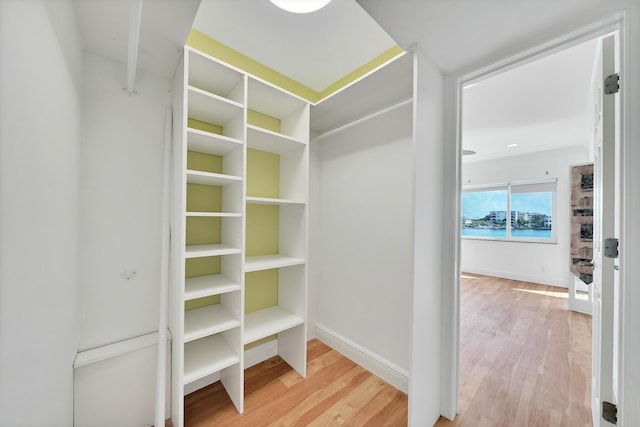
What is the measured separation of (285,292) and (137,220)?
1243 mm

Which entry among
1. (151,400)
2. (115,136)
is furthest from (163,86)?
(151,400)

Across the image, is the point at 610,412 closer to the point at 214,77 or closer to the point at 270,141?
the point at 270,141

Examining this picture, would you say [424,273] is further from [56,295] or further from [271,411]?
[56,295]

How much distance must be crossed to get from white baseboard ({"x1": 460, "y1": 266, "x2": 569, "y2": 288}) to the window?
749 mm

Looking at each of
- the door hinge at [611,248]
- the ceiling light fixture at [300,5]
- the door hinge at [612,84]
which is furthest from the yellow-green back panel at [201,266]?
the door hinge at [612,84]

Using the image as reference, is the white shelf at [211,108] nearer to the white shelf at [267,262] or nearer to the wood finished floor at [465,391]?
the white shelf at [267,262]

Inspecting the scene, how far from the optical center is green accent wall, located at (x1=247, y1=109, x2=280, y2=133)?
6.61 feet

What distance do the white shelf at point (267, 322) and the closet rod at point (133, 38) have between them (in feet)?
5.66

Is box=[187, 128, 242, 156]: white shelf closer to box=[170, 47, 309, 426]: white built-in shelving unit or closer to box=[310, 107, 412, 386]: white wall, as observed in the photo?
box=[170, 47, 309, 426]: white built-in shelving unit

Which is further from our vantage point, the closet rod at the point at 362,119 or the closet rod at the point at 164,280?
the closet rod at the point at 362,119

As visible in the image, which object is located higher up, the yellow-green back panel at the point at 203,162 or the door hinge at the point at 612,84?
the door hinge at the point at 612,84

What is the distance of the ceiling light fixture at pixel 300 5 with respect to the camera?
1.38 meters

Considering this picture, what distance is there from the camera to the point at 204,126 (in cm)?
177

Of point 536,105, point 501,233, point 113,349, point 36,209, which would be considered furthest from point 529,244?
point 36,209
